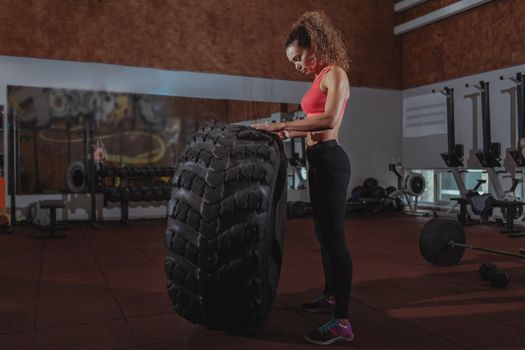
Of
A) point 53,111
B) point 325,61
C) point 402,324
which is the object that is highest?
point 53,111

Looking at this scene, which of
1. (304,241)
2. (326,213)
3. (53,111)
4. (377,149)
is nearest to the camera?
(326,213)

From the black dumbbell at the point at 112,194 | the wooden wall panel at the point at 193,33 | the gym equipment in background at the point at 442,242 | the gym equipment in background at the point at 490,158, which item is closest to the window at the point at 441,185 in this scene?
the gym equipment in background at the point at 490,158

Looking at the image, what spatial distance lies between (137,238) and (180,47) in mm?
2943

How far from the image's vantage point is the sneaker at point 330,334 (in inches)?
65.5

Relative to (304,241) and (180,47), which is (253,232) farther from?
(180,47)

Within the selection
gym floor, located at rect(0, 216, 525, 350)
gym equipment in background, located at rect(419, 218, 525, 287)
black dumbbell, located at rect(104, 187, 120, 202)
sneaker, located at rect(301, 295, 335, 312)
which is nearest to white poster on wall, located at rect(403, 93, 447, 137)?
gym floor, located at rect(0, 216, 525, 350)

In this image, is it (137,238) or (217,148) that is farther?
(137,238)

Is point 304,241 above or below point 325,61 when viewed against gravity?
below

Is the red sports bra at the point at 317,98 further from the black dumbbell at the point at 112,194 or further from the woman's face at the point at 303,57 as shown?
the black dumbbell at the point at 112,194

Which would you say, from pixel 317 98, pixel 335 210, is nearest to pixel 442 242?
pixel 335 210

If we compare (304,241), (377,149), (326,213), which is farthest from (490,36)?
(326,213)

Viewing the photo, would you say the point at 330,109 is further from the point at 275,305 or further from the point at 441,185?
the point at 441,185

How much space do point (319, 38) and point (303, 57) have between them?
91 mm

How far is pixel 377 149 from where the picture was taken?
7.59 m
